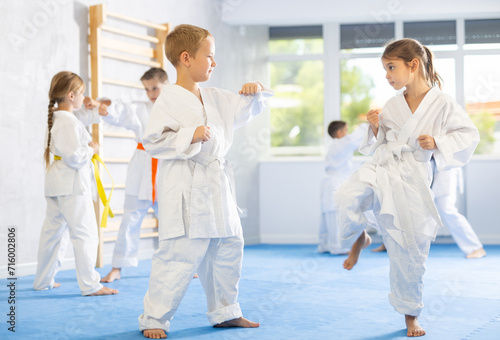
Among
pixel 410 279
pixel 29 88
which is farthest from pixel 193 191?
pixel 29 88

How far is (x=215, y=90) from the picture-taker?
2471 mm

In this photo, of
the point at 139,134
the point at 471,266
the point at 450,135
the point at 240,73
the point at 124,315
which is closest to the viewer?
the point at 450,135

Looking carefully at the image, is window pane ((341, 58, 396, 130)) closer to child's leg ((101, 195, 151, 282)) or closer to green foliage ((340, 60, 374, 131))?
green foliage ((340, 60, 374, 131))

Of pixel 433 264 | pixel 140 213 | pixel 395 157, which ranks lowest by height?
pixel 433 264

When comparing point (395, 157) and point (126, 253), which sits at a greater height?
point (395, 157)

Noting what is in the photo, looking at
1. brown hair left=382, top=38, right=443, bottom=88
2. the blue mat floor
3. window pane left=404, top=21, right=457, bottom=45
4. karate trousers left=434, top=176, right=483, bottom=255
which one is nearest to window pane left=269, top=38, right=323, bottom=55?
window pane left=404, top=21, right=457, bottom=45

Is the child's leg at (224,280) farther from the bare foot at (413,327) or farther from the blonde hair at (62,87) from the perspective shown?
the blonde hair at (62,87)

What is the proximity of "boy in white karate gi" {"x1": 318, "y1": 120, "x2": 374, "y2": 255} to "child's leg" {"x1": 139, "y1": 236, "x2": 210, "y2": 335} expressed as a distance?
3166mm

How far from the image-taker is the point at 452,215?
5.09 m

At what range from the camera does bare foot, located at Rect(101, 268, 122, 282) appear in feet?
12.3

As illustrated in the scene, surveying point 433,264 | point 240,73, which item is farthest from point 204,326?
point 240,73

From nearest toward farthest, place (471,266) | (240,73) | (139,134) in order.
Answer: (139,134), (471,266), (240,73)

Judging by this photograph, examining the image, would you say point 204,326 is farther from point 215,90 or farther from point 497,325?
point 497,325

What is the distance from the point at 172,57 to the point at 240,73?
4.08m
